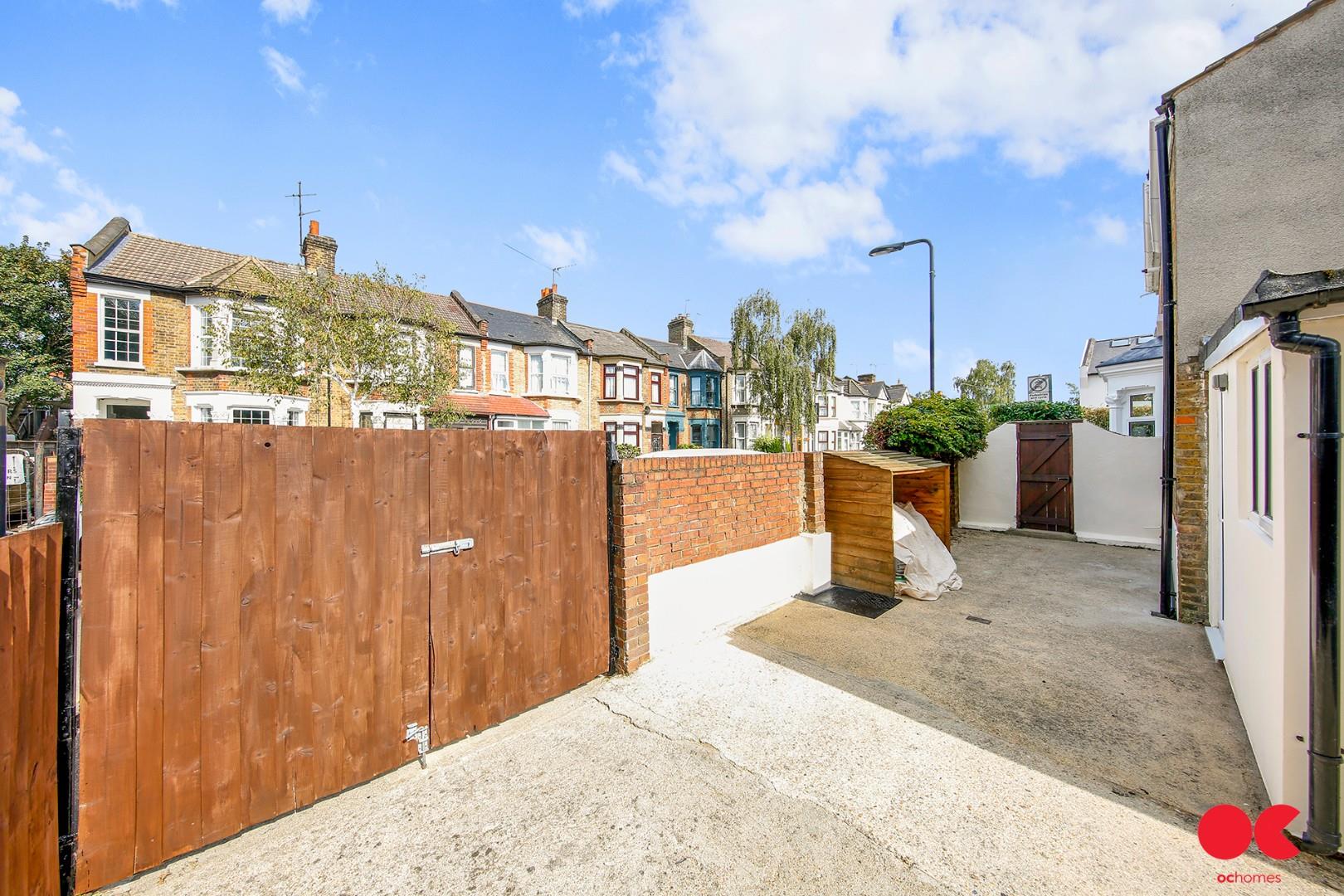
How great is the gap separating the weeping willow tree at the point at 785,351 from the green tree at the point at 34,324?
2798 centimetres

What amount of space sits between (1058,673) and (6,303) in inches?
1411

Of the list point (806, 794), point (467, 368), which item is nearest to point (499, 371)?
point (467, 368)

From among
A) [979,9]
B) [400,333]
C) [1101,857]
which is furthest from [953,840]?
[400,333]

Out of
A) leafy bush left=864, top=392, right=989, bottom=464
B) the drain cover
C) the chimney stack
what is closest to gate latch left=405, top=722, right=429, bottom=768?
the drain cover

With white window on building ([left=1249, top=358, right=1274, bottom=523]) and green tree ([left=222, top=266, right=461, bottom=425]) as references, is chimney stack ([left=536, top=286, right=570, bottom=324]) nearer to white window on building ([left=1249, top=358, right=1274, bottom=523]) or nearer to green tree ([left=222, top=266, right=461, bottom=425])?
green tree ([left=222, top=266, right=461, bottom=425])

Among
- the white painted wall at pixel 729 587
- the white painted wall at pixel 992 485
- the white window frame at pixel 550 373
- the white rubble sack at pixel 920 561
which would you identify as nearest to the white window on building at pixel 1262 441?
the white rubble sack at pixel 920 561

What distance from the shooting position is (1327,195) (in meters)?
5.12

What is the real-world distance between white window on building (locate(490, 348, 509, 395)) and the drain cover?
1835 centimetres

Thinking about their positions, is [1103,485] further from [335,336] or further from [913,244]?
[335,336]

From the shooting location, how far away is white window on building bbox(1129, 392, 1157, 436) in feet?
51.5

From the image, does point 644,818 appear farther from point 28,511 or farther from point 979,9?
point 979,9

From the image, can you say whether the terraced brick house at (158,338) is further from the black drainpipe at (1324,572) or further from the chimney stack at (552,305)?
the black drainpipe at (1324,572)

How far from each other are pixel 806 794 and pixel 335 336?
571 inches

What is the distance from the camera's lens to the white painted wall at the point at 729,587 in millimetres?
4652
